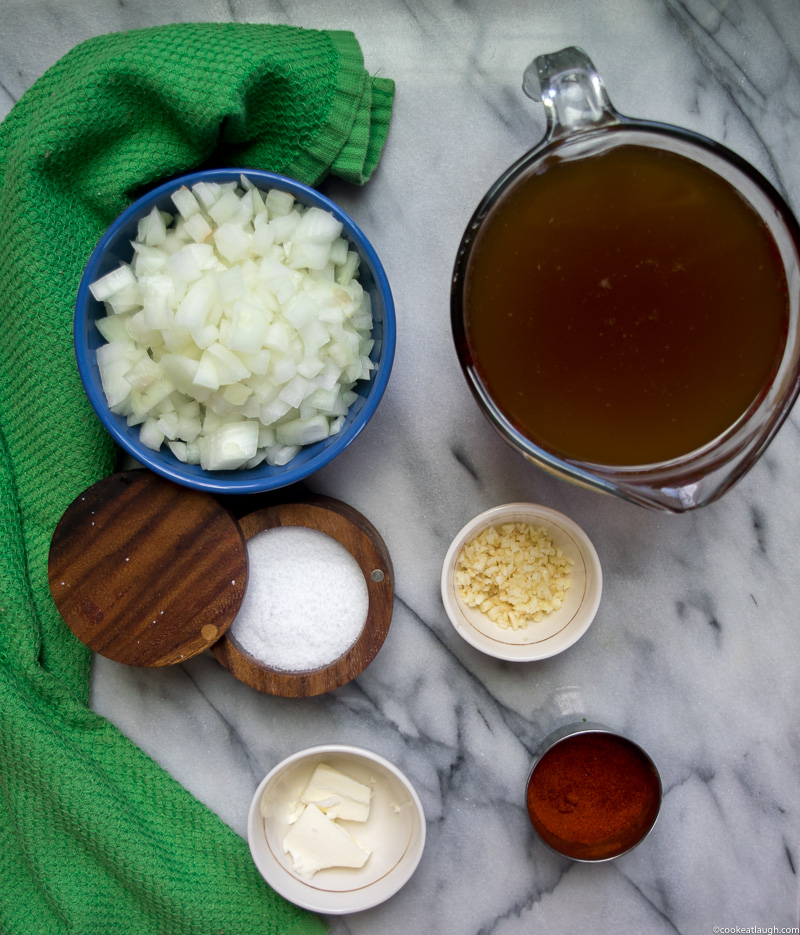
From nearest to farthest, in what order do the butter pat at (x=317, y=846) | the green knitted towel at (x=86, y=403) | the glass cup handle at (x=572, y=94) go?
1. the glass cup handle at (x=572, y=94)
2. the green knitted towel at (x=86, y=403)
3. the butter pat at (x=317, y=846)

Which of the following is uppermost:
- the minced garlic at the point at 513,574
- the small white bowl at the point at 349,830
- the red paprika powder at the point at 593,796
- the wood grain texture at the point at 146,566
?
the wood grain texture at the point at 146,566

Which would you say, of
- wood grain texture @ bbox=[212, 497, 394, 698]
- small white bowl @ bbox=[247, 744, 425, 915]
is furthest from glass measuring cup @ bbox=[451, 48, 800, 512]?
small white bowl @ bbox=[247, 744, 425, 915]

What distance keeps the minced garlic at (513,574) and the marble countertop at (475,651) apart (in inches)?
2.5

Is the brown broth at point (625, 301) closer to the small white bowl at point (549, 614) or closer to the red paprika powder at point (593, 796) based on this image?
the small white bowl at point (549, 614)

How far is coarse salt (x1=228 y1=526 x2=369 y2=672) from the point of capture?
111 cm

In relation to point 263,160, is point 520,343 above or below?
below

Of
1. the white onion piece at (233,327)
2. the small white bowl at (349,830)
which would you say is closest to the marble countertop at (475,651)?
the small white bowl at (349,830)

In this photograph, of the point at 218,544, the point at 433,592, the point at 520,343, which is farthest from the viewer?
the point at 433,592

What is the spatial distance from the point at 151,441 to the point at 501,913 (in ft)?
2.93

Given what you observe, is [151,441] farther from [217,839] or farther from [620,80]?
[620,80]

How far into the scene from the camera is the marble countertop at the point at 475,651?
116cm

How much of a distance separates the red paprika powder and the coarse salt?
355 mm

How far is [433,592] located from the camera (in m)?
1.19

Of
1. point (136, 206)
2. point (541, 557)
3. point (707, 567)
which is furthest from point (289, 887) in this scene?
point (136, 206)
